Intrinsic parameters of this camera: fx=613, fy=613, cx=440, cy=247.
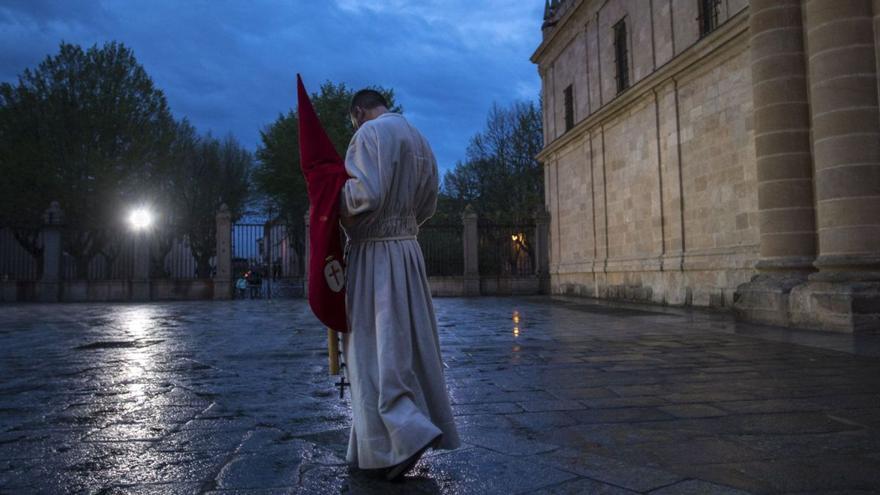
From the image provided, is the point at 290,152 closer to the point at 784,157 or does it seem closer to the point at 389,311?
the point at 784,157

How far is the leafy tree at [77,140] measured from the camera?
82.2 ft

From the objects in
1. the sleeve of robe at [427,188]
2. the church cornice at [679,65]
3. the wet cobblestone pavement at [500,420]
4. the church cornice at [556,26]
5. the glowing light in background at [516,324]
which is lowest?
the glowing light in background at [516,324]

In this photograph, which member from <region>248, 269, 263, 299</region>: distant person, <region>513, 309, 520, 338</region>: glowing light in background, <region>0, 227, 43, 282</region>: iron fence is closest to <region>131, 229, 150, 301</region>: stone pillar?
<region>248, 269, 263, 299</region>: distant person

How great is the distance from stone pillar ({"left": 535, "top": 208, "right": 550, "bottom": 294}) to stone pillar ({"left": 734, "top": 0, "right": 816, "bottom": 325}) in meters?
13.8

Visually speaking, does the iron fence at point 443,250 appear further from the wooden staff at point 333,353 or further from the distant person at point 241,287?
the wooden staff at point 333,353

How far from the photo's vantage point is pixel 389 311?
2736mm

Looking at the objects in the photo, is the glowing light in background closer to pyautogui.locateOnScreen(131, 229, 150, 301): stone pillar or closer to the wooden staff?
the wooden staff

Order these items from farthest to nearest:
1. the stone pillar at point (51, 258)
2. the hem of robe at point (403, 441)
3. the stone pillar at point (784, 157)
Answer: the stone pillar at point (51, 258) < the stone pillar at point (784, 157) < the hem of robe at point (403, 441)

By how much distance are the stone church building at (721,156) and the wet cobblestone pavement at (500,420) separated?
191 cm

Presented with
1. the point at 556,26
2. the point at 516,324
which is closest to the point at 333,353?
the point at 516,324

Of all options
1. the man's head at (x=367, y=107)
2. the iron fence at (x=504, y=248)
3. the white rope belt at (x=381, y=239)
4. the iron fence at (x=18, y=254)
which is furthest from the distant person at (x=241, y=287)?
the white rope belt at (x=381, y=239)

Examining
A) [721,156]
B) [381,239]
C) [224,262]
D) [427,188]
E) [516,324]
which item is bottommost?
[516,324]

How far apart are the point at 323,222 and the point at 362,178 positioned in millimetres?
265

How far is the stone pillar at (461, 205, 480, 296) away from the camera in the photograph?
23.1 metres
